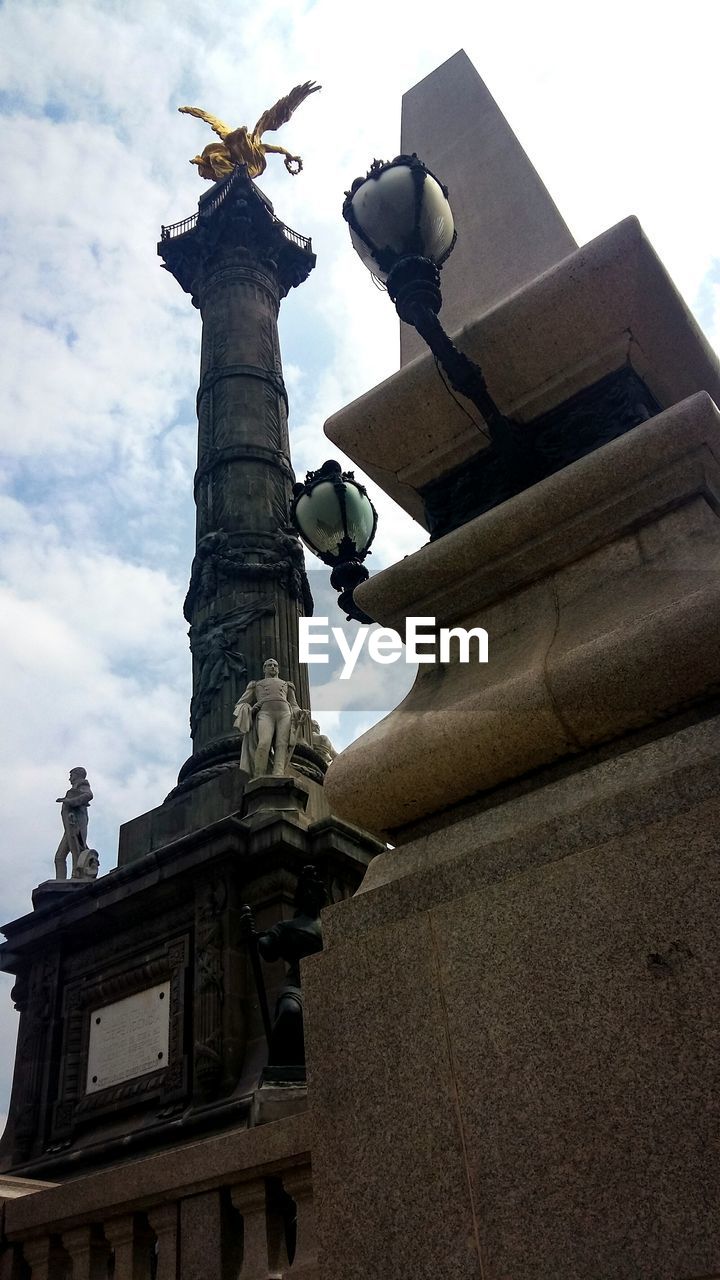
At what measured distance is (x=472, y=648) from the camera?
127 inches

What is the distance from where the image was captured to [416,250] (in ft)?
12.1

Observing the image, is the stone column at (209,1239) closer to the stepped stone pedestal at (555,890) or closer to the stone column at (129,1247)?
the stone column at (129,1247)

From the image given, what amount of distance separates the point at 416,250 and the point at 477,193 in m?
1.31

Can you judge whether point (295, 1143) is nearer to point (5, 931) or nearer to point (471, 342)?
point (471, 342)

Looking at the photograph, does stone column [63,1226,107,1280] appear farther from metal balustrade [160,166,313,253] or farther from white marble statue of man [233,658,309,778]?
metal balustrade [160,166,313,253]

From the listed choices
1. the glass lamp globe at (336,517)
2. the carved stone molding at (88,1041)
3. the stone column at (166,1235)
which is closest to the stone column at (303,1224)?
the stone column at (166,1235)

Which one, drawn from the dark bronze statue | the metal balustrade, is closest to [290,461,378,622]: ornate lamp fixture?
the dark bronze statue

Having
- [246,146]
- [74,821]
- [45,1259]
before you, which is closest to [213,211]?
[246,146]

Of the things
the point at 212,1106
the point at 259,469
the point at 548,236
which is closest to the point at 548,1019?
the point at 548,236

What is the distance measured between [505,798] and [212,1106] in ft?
34.0

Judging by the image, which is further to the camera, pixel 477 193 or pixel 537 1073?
pixel 477 193

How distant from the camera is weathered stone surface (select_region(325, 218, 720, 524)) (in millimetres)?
3395

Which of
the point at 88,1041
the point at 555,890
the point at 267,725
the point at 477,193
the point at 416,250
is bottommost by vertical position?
the point at 555,890

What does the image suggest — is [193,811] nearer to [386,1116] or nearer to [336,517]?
[336,517]
